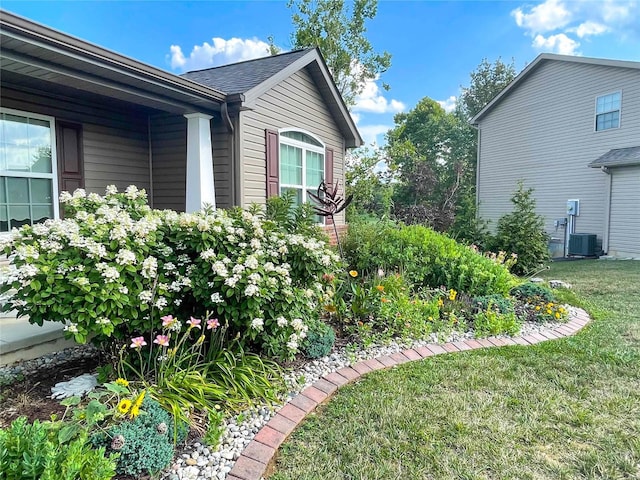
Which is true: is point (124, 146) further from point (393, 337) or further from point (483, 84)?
point (483, 84)

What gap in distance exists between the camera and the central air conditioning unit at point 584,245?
479 inches

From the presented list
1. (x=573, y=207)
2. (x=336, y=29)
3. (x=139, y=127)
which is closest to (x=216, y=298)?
(x=139, y=127)

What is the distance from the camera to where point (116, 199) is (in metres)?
3.17

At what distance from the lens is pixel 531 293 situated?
5.33 metres

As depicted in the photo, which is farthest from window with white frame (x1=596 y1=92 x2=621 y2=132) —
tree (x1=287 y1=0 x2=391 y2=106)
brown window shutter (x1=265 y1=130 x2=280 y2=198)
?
brown window shutter (x1=265 y1=130 x2=280 y2=198)

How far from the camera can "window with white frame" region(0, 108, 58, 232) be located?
4793 millimetres

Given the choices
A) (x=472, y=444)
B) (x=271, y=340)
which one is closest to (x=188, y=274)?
(x=271, y=340)

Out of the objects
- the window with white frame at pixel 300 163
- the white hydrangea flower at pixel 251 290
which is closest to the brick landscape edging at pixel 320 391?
the white hydrangea flower at pixel 251 290

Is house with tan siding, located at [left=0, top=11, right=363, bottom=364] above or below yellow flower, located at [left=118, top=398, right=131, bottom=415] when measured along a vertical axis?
above

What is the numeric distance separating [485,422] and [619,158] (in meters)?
12.0

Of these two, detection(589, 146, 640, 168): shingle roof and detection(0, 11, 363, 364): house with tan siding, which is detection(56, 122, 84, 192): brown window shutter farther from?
detection(589, 146, 640, 168): shingle roof

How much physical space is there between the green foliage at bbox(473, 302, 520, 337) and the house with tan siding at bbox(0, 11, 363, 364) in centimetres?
251

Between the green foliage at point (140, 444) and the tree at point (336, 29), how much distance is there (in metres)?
15.0

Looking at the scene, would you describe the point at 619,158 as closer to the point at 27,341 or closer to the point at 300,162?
the point at 300,162
